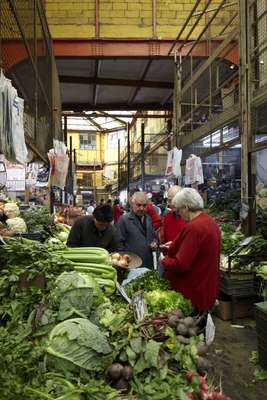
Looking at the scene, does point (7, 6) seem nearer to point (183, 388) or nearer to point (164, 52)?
point (183, 388)

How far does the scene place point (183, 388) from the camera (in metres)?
1.79

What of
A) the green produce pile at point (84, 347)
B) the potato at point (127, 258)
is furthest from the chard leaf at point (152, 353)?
the potato at point (127, 258)

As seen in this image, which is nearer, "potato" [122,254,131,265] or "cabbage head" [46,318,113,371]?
"cabbage head" [46,318,113,371]

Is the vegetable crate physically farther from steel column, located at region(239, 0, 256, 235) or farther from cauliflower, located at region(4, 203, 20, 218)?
cauliflower, located at region(4, 203, 20, 218)

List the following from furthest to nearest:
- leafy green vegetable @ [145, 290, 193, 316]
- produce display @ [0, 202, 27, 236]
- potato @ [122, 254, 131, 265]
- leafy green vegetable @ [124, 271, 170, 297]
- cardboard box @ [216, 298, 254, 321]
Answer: cardboard box @ [216, 298, 254, 321] < produce display @ [0, 202, 27, 236] < potato @ [122, 254, 131, 265] < leafy green vegetable @ [124, 271, 170, 297] < leafy green vegetable @ [145, 290, 193, 316]

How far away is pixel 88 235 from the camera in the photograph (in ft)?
15.0

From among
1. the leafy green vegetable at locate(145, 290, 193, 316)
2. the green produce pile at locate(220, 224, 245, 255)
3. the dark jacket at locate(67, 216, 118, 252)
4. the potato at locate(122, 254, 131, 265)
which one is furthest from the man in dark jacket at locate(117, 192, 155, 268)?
the leafy green vegetable at locate(145, 290, 193, 316)

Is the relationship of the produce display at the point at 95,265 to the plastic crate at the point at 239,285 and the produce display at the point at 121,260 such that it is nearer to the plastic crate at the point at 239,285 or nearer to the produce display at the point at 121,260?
the produce display at the point at 121,260

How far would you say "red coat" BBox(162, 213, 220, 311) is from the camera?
3.86 m

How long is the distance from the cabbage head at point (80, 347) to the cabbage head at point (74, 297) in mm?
200

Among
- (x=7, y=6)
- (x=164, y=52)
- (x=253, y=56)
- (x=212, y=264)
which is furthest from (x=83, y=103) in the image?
(x=212, y=264)

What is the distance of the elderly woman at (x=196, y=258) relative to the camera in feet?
12.7

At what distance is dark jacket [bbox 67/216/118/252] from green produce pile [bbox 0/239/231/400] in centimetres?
197

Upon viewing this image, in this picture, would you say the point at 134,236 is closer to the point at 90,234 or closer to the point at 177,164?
the point at 90,234
